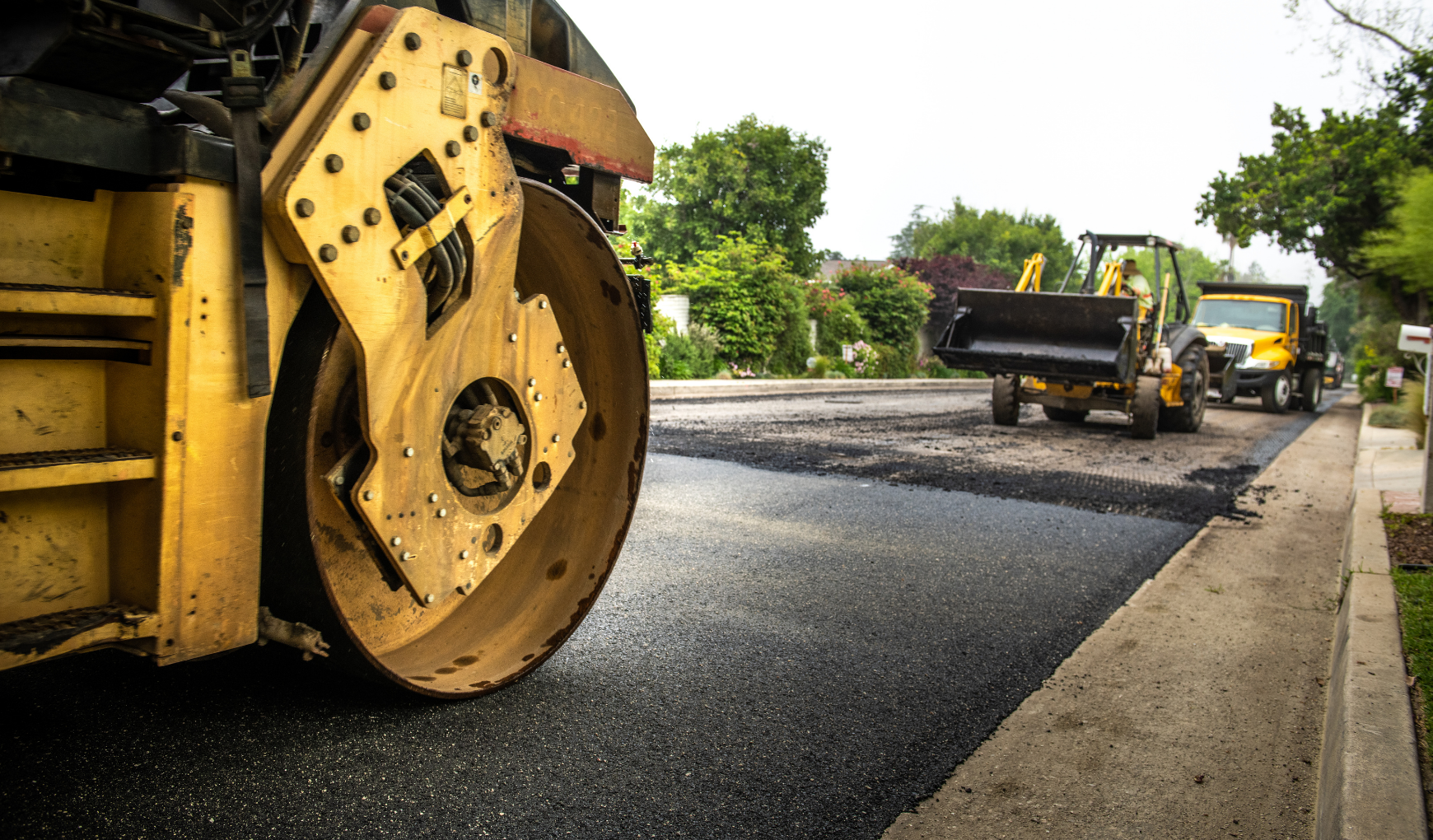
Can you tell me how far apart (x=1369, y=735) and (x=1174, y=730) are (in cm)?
54

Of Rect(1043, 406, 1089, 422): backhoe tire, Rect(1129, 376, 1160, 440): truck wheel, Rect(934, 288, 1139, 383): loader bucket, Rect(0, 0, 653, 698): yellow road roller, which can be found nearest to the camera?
Rect(0, 0, 653, 698): yellow road roller

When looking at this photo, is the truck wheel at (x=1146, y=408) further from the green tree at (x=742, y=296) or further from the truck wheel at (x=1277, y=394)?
the green tree at (x=742, y=296)

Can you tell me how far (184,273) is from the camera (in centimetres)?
171

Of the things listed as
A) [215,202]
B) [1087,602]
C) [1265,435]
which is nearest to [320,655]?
[215,202]

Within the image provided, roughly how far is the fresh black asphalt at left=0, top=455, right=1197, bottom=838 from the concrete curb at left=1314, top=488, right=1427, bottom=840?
892 mm

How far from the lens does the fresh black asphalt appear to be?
2146 millimetres

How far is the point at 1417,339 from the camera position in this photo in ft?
21.6

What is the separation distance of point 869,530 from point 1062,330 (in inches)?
285

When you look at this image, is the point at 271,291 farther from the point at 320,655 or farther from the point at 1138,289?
the point at 1138,289

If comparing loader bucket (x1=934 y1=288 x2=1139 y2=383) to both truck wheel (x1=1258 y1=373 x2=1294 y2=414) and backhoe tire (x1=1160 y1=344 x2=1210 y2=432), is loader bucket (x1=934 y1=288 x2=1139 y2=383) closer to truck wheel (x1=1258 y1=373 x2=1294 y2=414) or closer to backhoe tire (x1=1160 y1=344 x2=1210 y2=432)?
backhoe tire (x1=1160 y1=344 x2=1210 y2=432)

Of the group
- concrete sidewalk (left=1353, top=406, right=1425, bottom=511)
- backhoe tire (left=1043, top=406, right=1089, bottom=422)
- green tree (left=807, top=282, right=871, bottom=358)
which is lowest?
concrete sidewalk (left=1353, top=406, right=1425, bottom=511)

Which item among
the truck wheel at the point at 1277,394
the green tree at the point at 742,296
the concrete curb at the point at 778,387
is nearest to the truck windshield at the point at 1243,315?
the truck wheel at the point at 1277,394

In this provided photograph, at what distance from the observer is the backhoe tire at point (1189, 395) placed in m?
13.1

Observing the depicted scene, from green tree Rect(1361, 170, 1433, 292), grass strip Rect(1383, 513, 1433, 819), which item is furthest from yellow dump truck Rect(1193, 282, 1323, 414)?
grass strip Rect(1383, 513, 1433, 819)
